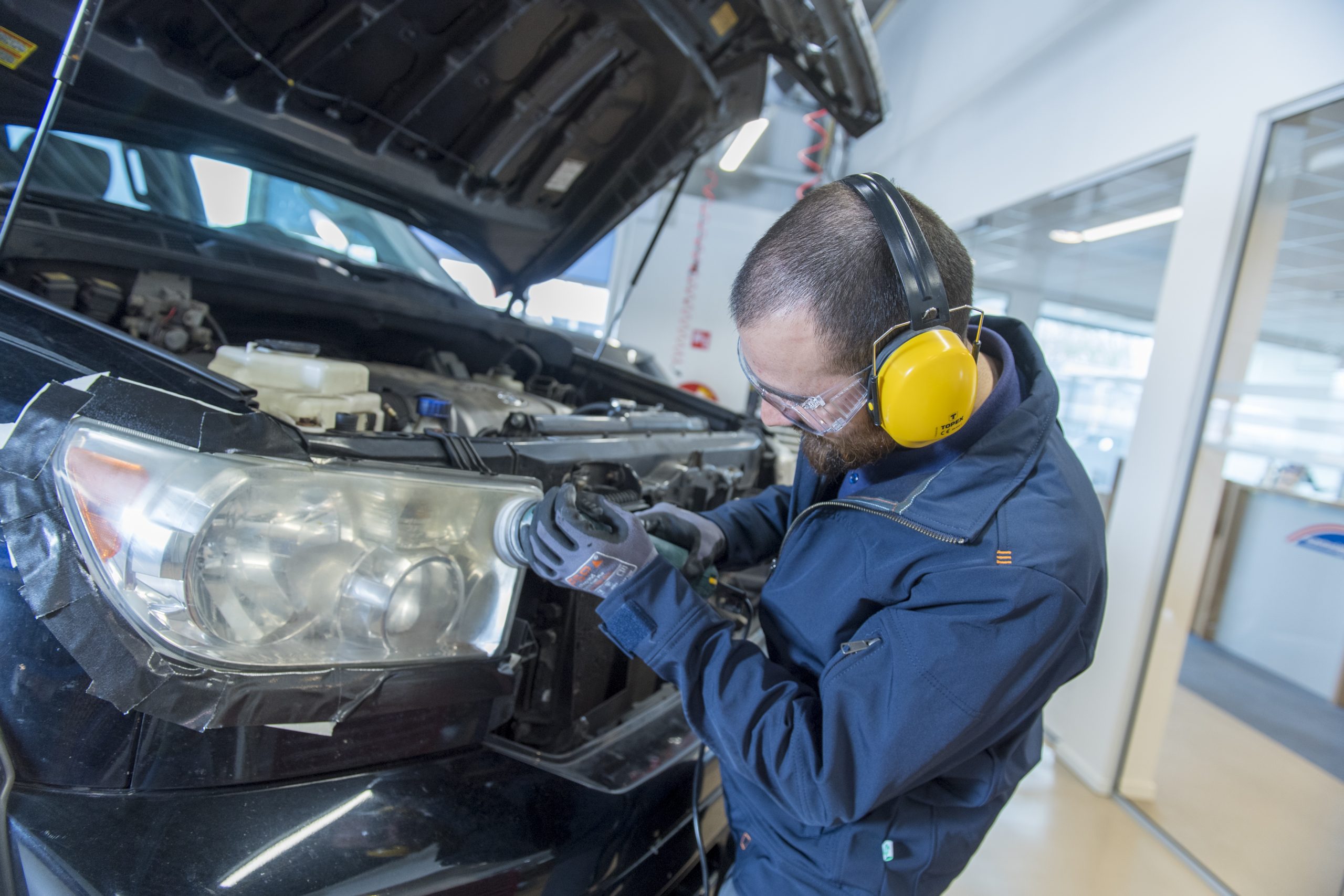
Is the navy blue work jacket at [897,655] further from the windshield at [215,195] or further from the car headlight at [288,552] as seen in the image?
the windshield at [215,195]

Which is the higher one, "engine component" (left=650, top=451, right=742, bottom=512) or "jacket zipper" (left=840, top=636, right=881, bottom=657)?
"engine component" (left=650, top=451, right=742, bottom=512)

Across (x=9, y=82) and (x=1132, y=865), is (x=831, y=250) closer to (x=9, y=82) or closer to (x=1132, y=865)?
(x=9, y=82)

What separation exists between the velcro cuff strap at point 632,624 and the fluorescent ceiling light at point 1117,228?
134 inches

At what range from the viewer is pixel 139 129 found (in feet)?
5.06

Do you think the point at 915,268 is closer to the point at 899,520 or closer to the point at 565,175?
the point at 899,520

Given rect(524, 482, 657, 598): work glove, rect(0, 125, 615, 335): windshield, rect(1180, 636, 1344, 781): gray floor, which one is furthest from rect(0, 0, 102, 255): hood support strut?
rect(1180, 636, 1344, 781): gray floor

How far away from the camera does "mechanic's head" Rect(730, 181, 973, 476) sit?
0.86 m

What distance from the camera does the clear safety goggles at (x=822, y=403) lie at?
926 millimetres

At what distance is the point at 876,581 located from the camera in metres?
0.89

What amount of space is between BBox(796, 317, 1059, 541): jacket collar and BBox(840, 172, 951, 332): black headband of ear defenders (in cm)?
18

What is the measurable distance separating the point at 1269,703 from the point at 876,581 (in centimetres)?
298

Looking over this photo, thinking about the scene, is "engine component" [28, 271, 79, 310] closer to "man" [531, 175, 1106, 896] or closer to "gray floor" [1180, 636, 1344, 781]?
"man" [531, 175, 1106, 896]

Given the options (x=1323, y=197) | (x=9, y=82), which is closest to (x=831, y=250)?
(x=9, y=82)

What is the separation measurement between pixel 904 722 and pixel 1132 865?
2.16 metres
